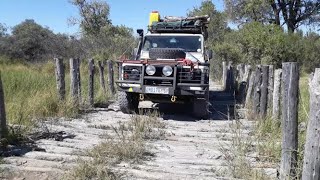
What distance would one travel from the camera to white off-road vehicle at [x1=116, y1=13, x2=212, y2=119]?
350 inches

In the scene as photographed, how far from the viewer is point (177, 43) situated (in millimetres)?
10547

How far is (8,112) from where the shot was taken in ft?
25.2

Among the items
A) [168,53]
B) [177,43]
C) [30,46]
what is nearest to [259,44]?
[30,46]

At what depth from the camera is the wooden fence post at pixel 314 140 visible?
392cm

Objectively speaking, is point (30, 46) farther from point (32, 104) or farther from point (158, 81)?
point (158, 81)

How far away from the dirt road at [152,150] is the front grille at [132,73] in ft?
3.42

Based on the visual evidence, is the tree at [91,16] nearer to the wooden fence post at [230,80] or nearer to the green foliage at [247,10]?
the green foliage at [247,10]

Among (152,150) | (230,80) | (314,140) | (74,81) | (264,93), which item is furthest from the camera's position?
(230,80)

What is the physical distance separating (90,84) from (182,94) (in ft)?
9.70

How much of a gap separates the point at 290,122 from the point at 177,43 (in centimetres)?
610

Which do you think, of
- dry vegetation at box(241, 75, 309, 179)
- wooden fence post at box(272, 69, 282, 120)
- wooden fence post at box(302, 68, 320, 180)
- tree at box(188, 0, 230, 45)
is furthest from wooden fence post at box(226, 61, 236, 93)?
tree at box(188, 0, 230, 45)

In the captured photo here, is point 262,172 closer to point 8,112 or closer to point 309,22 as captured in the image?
point 8,112

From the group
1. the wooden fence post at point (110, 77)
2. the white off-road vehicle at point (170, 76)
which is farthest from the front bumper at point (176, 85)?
→ the wooden fence post at point (110, 77)

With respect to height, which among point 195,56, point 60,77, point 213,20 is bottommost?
point 60,77
